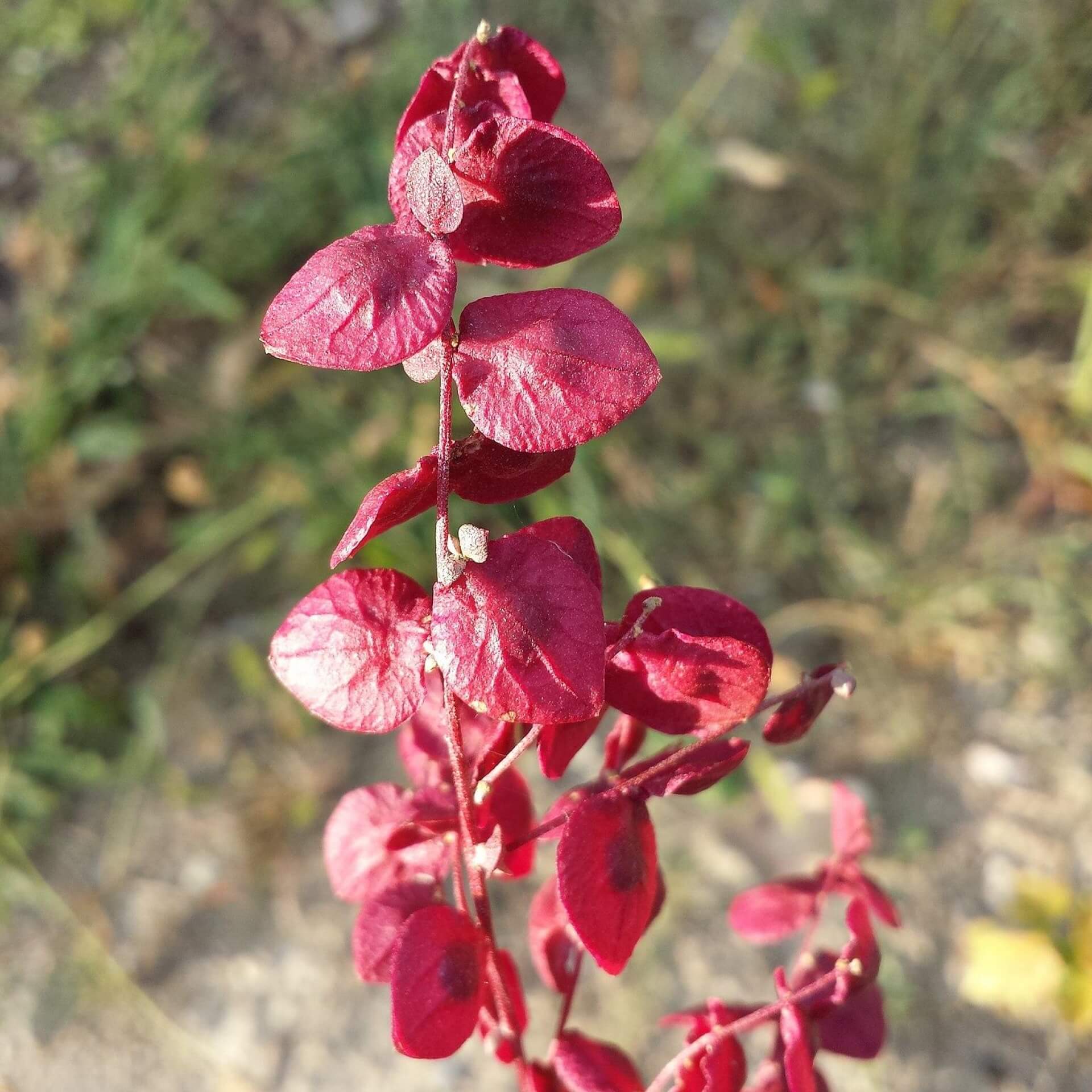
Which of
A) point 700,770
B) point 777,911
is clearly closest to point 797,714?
point 700,770

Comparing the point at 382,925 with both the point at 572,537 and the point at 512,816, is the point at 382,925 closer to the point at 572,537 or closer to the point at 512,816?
the point at 512,816

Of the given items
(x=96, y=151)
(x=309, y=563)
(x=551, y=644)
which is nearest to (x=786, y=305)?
(x=309, y=563)

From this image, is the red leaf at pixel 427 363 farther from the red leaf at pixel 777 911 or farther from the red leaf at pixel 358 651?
the red leaf at pixel 777 911

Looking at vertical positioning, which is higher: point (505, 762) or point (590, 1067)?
point (505, 762)

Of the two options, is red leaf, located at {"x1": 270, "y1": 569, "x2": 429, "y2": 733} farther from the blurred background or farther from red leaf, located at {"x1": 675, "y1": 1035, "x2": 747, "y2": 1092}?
the blurred background

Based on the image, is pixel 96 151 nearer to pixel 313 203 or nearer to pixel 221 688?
pixel 313 203

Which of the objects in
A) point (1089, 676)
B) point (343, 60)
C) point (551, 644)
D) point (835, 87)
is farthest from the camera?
point (343, 60)

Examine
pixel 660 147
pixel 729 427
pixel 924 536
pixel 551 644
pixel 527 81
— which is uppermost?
pixel 527 81

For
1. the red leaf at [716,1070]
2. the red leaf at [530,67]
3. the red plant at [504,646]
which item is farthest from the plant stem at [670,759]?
the red leaf at [530,67]
